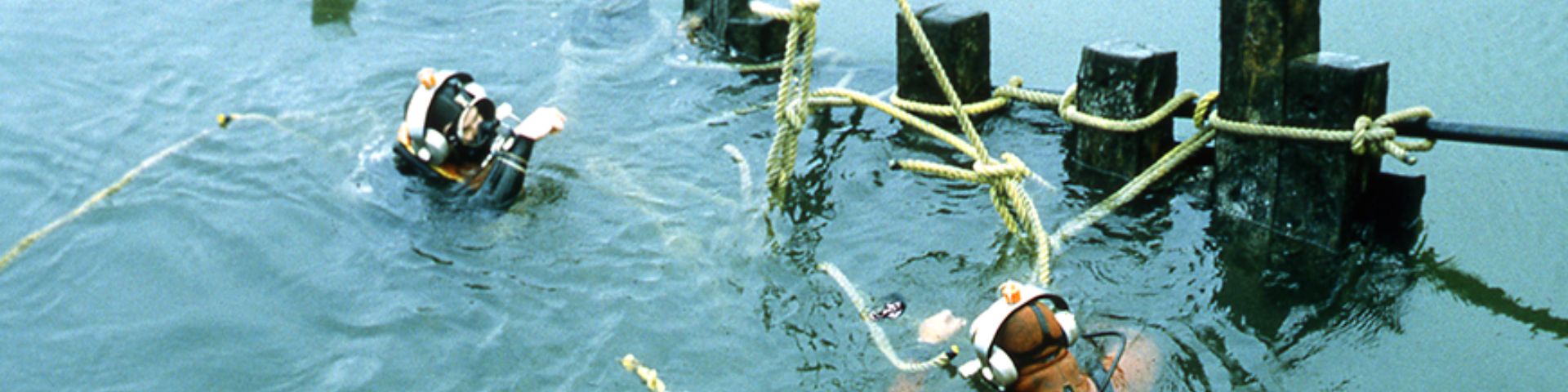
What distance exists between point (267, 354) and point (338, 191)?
5.06 feet

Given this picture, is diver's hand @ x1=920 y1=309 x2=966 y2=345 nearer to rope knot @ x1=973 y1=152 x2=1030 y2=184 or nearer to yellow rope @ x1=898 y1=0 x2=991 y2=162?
rope knot @ x1=973 y1=152 x2=1030 y2=184

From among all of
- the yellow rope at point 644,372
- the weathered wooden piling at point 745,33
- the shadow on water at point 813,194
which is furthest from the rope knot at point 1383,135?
the weathered wooden piling at point 745,33

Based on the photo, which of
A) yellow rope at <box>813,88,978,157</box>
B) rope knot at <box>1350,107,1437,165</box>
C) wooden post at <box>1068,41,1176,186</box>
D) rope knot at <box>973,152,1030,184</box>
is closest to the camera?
rope knot at <box>1350,107,1437,165</box>

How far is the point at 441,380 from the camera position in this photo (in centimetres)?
464

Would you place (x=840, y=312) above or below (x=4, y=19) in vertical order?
below

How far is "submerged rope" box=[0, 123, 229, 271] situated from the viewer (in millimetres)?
5945

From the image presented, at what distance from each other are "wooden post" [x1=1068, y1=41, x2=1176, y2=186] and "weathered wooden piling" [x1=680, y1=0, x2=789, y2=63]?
101 inches

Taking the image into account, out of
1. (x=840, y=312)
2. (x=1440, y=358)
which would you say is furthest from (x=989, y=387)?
(x=1440, y=358)

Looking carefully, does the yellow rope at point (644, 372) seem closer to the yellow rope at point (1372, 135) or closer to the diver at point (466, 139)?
the diver at point (466, 139)

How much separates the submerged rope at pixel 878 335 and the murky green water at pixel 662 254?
49mm

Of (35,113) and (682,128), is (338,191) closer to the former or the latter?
(682,128)

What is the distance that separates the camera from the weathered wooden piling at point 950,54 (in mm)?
5887

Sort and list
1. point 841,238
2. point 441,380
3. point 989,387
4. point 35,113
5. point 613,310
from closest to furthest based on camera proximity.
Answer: point 989,387
point 441,380
point 613,310
point 841,238
point 35,113

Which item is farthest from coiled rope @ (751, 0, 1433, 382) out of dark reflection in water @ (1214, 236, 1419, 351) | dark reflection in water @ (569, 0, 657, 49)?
dark reflection in water @ (569, 0, 657, 49)
